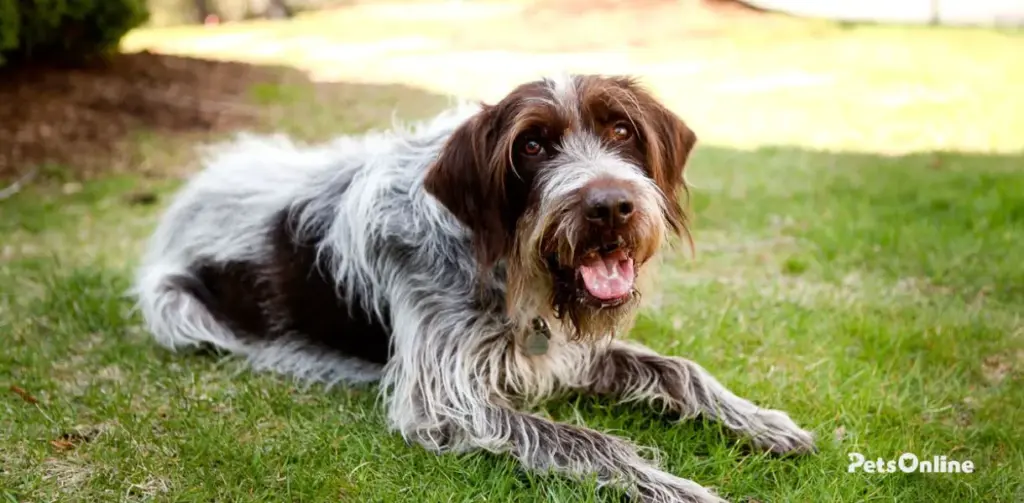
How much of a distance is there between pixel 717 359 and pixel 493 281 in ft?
4.89

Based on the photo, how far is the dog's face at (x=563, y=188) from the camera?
11.6ft

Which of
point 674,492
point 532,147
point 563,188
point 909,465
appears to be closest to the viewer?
point 674,492

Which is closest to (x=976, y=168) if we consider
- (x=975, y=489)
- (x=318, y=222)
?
(x=975, y=489)

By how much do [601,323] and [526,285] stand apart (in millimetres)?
355

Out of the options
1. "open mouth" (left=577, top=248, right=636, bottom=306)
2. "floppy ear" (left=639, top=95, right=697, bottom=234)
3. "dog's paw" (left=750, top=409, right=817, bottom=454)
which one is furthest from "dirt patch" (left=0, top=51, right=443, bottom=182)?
"dog's paw" (left=750, top=409, right=817, bottom=454)

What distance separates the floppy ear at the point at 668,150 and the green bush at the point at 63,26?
9.17m

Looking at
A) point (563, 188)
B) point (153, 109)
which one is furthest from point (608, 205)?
point (153, 109)

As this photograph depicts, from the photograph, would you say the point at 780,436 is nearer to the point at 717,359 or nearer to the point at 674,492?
the point at 674,492

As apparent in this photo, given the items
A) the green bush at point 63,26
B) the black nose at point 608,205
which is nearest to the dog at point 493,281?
the black nose at point 608,205

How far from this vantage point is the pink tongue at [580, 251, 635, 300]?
3.65 m

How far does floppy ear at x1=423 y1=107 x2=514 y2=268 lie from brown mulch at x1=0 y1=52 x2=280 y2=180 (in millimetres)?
7392

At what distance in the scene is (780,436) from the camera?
3.75m

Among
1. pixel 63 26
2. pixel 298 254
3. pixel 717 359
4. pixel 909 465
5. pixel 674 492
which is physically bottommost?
pixel 717 359

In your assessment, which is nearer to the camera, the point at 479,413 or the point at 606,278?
the point at 606,278
